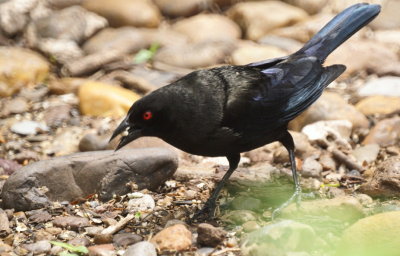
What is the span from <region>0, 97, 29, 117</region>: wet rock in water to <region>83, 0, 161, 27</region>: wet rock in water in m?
1.96

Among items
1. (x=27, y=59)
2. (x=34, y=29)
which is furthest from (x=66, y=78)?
(x=34, y=29)

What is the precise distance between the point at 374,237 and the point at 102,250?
1.45m

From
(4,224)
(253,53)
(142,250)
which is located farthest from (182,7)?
(142,250)

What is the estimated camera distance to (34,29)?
827cm

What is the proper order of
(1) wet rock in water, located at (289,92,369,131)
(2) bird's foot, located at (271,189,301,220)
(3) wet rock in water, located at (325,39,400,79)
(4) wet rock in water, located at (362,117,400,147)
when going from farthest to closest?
(3) wet rock in water, located at (325,39,400,79) < (1) wet rock in water, located at (289,92,369,131) < (4) wet rock in water, located at (362,117,400,147) < (2) bird's foot, located at (271,189,301,220)

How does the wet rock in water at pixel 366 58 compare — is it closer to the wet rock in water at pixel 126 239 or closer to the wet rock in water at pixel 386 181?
the wet rock in water at pixel 386 181

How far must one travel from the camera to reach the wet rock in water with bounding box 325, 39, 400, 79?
299 inches

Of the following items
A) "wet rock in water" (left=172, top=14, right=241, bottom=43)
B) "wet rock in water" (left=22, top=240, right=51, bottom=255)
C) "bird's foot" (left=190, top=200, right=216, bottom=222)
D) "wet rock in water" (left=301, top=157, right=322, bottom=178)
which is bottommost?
"wet rock in water" (left=172, top=14, right=241, bottom=43)

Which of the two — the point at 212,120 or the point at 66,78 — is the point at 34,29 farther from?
the point at 212,120

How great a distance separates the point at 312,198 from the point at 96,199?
146cm

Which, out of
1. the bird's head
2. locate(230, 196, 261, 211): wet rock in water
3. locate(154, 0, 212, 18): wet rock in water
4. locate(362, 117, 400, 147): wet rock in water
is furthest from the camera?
locate(154, 0, 212, 18): wet rock in water

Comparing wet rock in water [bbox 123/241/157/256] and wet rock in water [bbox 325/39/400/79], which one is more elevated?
wet rock in water [bbox 123/241/157/256]

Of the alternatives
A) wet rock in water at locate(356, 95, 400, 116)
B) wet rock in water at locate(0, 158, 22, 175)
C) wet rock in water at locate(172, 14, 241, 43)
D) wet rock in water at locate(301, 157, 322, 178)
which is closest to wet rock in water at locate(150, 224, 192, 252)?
wet rock in water at locate(301, 157, 322, 178)

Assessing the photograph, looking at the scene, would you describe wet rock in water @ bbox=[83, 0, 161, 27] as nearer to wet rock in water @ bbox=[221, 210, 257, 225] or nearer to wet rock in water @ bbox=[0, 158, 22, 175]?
wet rock in water @ bbox=[0, 158, 22, 175]
